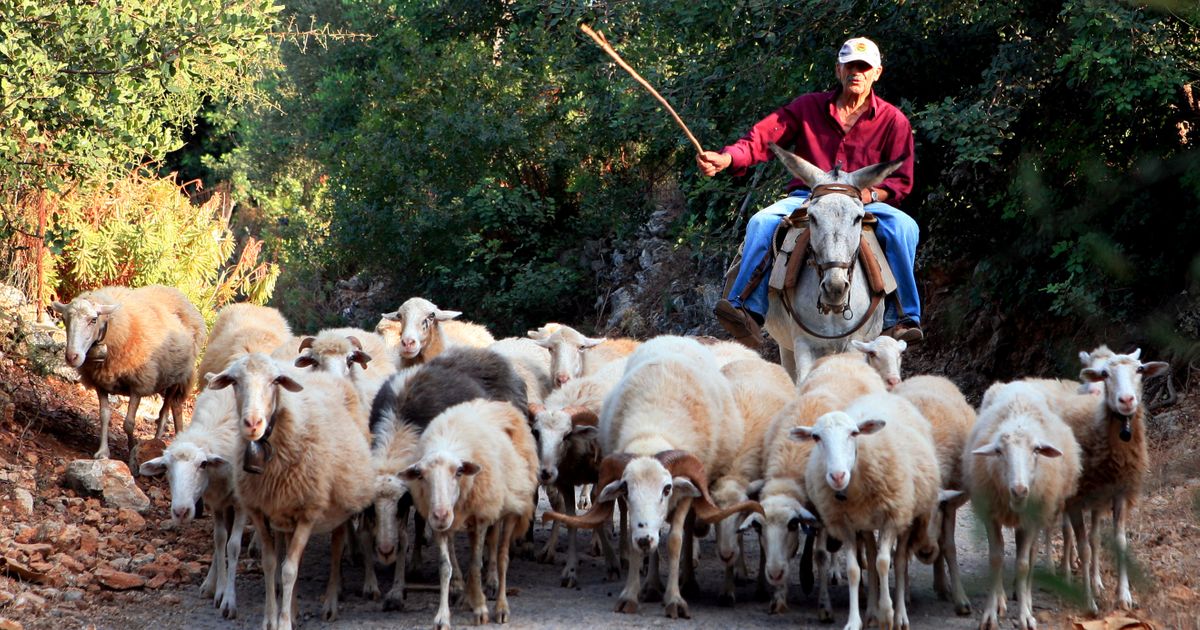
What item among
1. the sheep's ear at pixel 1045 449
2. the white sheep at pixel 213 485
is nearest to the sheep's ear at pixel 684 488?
the sheep's ear at pixel 1045 449

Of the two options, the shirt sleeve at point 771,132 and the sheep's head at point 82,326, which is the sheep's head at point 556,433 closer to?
the shirt sleeve at point 771,132

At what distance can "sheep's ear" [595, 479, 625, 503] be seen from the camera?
24.3 ft

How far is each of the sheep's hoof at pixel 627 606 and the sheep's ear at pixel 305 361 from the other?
10.5ft

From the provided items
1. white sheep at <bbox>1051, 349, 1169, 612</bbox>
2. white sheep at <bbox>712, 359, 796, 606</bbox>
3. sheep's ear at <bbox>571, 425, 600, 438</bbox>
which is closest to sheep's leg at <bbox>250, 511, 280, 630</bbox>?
sheep's ear at <bbox>571, 425, 600, 438</bbox>

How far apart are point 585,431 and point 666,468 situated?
1.37 meters

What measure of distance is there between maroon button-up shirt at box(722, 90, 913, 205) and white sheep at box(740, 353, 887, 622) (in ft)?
6.19

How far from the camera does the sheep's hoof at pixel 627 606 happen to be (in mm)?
7316

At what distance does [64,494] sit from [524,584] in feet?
12.4

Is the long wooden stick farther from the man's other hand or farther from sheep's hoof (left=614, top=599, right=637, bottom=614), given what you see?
sheep's hoof (left=614, top=599, right=637, bottom=614)

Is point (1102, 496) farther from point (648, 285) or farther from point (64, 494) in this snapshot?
point (648, 285)

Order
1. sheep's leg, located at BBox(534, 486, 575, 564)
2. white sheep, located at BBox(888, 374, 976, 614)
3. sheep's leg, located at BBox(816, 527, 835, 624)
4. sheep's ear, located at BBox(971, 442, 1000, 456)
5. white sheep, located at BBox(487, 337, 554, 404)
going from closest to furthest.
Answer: sheep's ear, located at BBox(971, 442, 1000, 456)
sheep's leg, located at BBox(816, 527, 835, 624)
white sheep, located at BBox(888, 374, 976, 614)
sheep's leg, located at BBox(534, 486, 575, 564)
white sheep, located at BBox(487, 337, 554, 404)

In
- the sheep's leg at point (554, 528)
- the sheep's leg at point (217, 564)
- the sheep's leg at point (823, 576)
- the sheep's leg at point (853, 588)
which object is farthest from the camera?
the sheep's leg at point (554, 528)

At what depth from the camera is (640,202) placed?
69.7 feet

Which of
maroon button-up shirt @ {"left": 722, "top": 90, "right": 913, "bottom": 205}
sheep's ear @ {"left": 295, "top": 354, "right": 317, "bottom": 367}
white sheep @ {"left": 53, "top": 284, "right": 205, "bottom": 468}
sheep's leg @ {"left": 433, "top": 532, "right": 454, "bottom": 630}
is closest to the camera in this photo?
sheep's leg @ {"left": 433, "top": 532, "right": 454, "bottom": 630}
